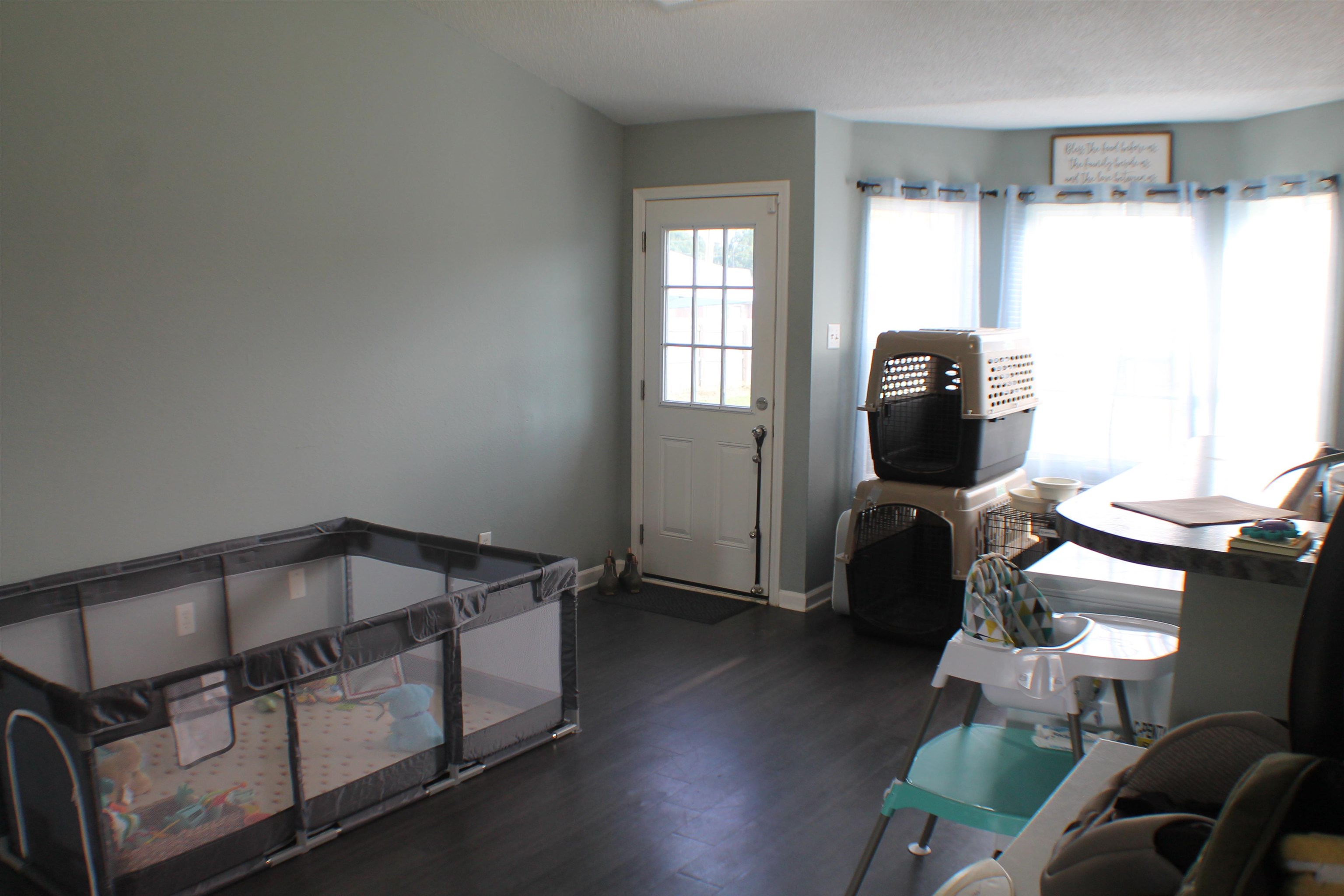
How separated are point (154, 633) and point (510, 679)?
1077 mm

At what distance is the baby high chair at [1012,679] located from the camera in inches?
62.7

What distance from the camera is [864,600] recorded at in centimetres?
392

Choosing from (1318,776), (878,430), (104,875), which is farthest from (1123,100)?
(104,875)

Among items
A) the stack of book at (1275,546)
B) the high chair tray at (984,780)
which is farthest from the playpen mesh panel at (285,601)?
the stack of book at (1275,546)

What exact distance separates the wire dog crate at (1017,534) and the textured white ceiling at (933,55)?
5.78 feet

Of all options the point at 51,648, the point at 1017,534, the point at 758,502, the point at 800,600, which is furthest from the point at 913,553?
the point at 51,648

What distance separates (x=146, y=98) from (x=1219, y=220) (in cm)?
438

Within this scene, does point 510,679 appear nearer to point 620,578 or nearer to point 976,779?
point 976,779

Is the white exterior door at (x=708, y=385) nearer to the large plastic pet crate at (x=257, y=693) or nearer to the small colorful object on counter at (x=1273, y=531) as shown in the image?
the large plastic pet crate at (x=257, y=693)

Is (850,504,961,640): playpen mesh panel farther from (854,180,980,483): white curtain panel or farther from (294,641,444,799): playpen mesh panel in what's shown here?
(294,641,444,799): playpen mesh panel

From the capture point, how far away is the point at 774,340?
4312 millimetres

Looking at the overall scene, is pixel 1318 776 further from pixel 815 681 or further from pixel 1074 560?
pixel 815 681

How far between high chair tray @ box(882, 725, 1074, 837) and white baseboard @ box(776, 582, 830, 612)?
2.31 metres

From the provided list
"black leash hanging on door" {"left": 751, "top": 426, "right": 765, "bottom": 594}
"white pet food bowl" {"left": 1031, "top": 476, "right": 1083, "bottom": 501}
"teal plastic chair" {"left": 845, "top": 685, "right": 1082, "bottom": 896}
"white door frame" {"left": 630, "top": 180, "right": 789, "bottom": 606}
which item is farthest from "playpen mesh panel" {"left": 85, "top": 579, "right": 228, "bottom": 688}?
"white pet food bowl" {"left": 1031, "top": 476, "right": 1083, "bottom": 501}
